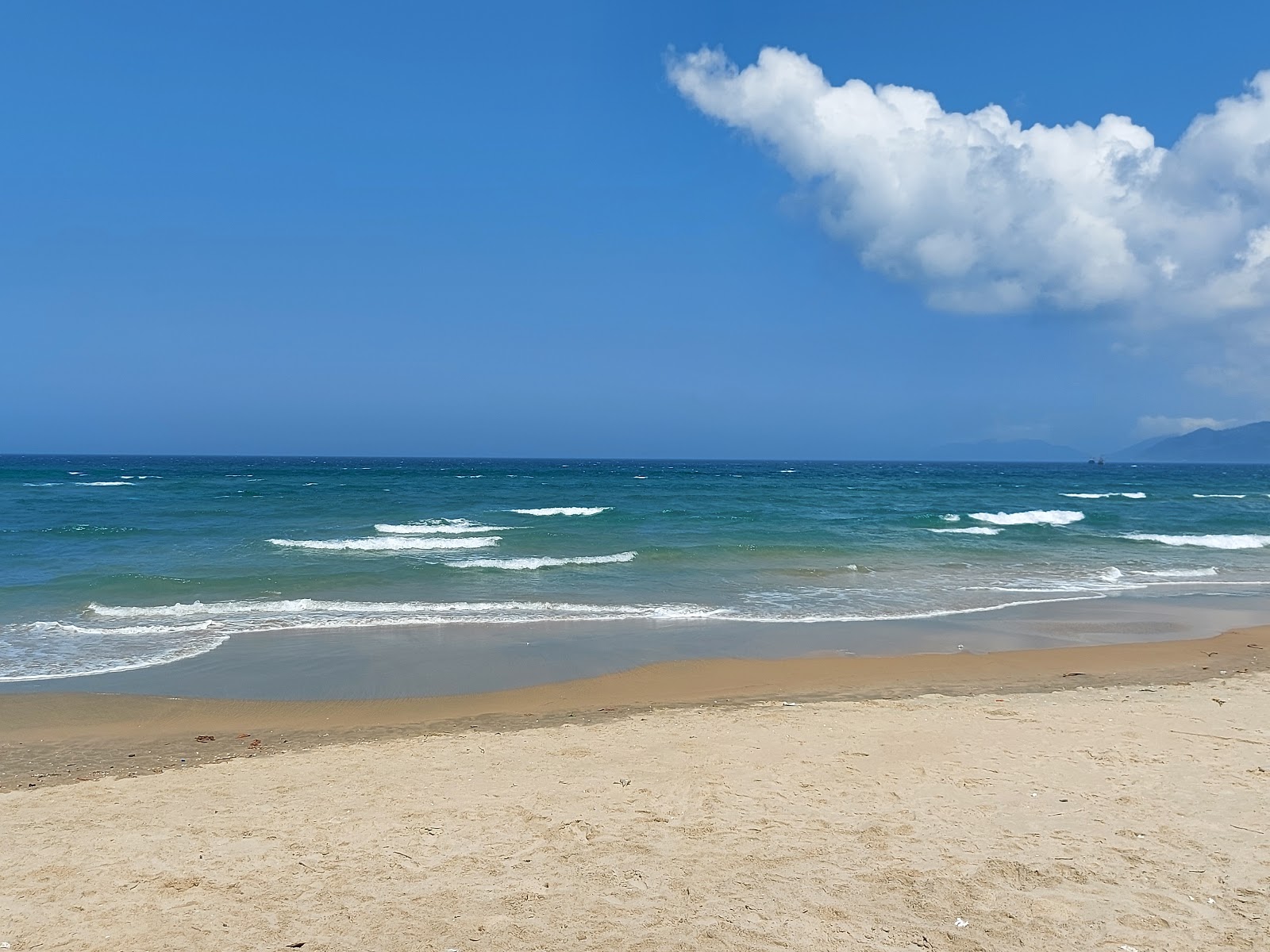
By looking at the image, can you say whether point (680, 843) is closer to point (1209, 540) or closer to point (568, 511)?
point (1209, 540)

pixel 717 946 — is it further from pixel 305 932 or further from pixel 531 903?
pixel 305 932

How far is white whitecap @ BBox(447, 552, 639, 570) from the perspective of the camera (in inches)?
773

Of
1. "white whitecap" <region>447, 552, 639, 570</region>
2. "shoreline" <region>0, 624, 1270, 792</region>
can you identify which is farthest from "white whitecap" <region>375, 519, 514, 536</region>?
"shoreline" <region>0, 624, 1270, 792</region>

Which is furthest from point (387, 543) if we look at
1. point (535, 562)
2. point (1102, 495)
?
point (1102, 495)

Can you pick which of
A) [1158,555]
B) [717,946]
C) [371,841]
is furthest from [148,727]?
[1158,555]

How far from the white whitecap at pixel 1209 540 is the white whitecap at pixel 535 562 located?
61.4 ft

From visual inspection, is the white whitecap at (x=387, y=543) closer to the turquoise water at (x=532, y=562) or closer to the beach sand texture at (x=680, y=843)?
the turquoise water at (x=532, y=562)

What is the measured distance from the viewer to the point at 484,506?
1476 inches

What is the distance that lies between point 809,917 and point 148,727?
24.1ft

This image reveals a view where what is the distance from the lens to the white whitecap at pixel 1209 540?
84.6 ft

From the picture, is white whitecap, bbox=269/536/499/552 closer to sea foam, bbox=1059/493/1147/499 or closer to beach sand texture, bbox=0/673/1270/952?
beach sand texture, bbox=0/673/1270/952

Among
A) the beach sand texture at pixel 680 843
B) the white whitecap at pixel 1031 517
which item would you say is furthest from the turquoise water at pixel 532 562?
the beach sand texture at pixel 680 843

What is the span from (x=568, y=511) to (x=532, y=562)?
14.9 m

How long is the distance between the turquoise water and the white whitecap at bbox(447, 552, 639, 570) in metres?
0.12
